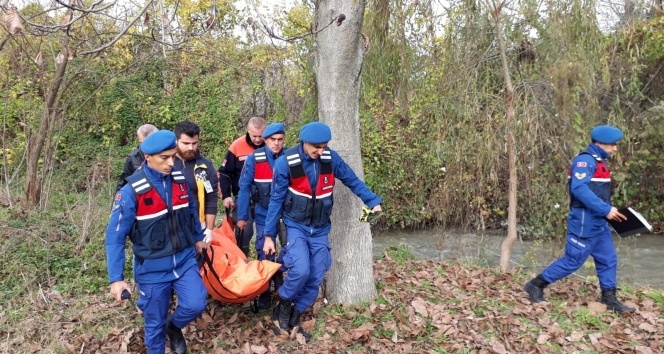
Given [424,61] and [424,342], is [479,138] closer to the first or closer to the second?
[424,61]

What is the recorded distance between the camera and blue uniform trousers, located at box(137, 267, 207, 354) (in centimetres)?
369

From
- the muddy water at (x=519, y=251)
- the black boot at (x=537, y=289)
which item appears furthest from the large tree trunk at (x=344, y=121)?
the muddy water at (x=519, y=251)

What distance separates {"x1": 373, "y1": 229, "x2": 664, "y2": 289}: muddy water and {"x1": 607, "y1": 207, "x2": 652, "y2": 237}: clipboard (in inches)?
108

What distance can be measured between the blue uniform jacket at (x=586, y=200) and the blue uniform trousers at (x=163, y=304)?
145 inches

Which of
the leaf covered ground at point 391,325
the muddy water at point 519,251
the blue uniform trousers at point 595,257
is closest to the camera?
the leaf covered ground at point 391,325

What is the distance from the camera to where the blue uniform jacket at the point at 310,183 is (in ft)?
13.5

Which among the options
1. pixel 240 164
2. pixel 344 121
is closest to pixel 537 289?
pixel 344 121

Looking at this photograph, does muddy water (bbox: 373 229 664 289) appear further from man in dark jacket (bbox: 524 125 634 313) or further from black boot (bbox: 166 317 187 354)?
black boot (bbox: 166 317 187 354)

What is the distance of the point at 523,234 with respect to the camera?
9.36m

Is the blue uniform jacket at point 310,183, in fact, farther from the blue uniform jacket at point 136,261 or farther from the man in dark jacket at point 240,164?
the man in dark jacket at point 240,164

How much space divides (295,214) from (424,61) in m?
3.34

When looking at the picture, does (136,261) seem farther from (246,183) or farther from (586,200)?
(586,200)

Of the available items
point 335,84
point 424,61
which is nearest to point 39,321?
point 335,84

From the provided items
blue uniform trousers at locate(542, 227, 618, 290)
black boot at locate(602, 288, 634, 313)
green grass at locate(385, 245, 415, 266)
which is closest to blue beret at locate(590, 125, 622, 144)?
blue uniform trousers at locate(542, 227, 618, 290)
